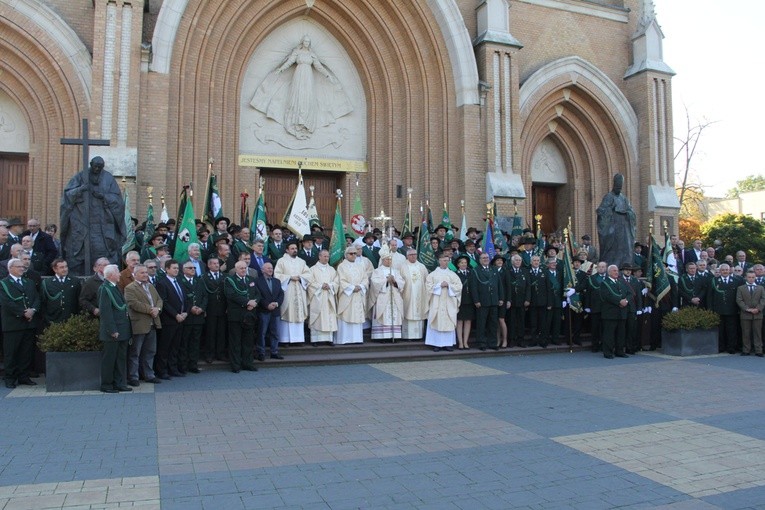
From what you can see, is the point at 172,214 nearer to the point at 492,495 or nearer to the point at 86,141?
the point at 86,141

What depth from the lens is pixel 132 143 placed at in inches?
581

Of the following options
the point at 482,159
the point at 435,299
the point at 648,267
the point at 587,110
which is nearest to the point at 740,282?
the point at 648,267

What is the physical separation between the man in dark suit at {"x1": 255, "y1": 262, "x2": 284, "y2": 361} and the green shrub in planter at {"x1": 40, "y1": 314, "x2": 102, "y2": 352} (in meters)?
2.62

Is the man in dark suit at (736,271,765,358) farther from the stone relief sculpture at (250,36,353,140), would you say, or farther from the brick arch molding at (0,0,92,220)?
the brick arch molding at (0,0,92,220)

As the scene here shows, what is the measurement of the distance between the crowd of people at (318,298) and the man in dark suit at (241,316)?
22 mm

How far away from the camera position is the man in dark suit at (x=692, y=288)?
13328mm

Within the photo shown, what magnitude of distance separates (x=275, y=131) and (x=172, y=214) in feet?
13.7

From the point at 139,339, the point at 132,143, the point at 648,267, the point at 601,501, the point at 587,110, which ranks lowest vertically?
the point at 601,501

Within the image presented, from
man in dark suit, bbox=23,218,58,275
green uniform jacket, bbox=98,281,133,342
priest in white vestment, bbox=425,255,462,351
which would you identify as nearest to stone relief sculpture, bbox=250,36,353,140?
priest in white vestment, bbox=425,255,462,351

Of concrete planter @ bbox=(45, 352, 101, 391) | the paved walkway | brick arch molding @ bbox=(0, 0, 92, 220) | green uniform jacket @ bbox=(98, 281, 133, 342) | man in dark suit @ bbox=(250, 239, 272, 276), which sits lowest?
the paved walkway

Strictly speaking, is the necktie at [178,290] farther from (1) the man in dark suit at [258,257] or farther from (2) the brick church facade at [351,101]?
(2) the brick church facade at [351,101]

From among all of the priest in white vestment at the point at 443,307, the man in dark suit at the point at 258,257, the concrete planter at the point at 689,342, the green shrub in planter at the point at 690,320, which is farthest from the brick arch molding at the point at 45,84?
the concrete planter at the point at 689,342

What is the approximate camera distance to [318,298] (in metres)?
11.6

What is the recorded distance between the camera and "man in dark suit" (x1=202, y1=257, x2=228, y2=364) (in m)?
10.2
